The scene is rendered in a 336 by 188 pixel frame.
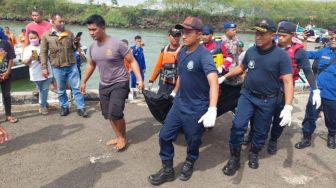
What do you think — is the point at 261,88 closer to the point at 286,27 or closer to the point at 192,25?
the point at 286,27

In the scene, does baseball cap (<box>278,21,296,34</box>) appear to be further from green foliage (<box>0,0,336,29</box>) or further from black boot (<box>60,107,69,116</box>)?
green foliage (<box>0,0,336,29</box>)

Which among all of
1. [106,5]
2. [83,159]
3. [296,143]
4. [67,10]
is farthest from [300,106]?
[106,5]

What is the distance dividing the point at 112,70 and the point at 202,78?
1.46 metres

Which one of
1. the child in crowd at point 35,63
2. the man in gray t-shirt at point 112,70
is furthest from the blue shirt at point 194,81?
the child in crowd at point 35,63

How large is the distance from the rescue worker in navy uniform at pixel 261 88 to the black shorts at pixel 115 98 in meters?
1.52

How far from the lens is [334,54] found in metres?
4.96

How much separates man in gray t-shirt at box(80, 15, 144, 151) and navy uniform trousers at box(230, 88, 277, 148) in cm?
140

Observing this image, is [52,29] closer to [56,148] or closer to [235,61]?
[56,148]

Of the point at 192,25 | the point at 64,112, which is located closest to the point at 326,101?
the point at 192,25

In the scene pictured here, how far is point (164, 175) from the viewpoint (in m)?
3.74

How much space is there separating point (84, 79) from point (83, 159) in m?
1.20

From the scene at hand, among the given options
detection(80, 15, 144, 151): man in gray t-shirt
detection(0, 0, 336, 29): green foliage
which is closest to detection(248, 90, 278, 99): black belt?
detection(80, 15, 144, 151): man in gray t-shirt

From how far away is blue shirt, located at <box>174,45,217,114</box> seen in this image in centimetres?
341

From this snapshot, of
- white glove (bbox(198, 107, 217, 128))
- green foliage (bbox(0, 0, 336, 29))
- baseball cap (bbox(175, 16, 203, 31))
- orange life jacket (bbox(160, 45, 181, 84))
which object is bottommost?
white glove (bbox(198, 107, 217, 128))
